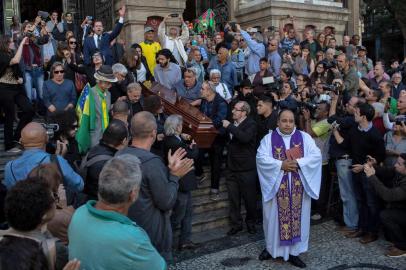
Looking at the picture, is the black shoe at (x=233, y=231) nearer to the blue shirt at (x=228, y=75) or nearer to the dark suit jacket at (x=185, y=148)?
the dark suit jacket at (x=185, y=148)

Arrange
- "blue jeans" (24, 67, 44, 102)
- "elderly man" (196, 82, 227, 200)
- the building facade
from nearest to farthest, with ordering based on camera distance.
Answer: "elderly man" (196, 82, 227, 200) → "blue jeans" (24, 67, 44, 102) → the building facade

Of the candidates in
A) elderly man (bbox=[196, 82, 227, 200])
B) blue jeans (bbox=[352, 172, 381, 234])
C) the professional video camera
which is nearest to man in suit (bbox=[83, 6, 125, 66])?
elderly man (bbox=[196, 82, 227, 200])

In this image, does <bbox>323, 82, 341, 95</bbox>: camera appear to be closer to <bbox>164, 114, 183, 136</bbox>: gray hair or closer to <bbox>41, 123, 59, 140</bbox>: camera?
<bbox>164, 114, 183, 136</bbox>: gray hair

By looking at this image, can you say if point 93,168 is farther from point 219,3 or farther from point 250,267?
point 219,3

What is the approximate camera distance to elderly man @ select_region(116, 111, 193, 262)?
332 centimetres

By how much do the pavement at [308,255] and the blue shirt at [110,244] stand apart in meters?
2.97

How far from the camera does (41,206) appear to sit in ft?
7.80

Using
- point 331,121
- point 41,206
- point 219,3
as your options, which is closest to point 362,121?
point 331,121

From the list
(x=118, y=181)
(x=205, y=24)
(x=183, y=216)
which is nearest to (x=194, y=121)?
(x=183, y=216)

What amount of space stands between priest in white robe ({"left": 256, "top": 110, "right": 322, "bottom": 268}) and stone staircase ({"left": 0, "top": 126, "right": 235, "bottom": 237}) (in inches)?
48.1

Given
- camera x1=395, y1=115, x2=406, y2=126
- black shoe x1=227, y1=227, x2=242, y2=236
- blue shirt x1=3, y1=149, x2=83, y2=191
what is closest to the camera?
blue shirt x1=3, y1=149, x2=83, y2=191

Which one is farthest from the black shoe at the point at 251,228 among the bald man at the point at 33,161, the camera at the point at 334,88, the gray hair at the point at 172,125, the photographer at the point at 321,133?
the bald man at the point at 33,161

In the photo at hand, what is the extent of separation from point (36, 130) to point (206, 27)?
11.4 metres

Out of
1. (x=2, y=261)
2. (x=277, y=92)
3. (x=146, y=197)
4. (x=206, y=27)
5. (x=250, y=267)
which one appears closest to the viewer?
Result: (x=2, y=261)
